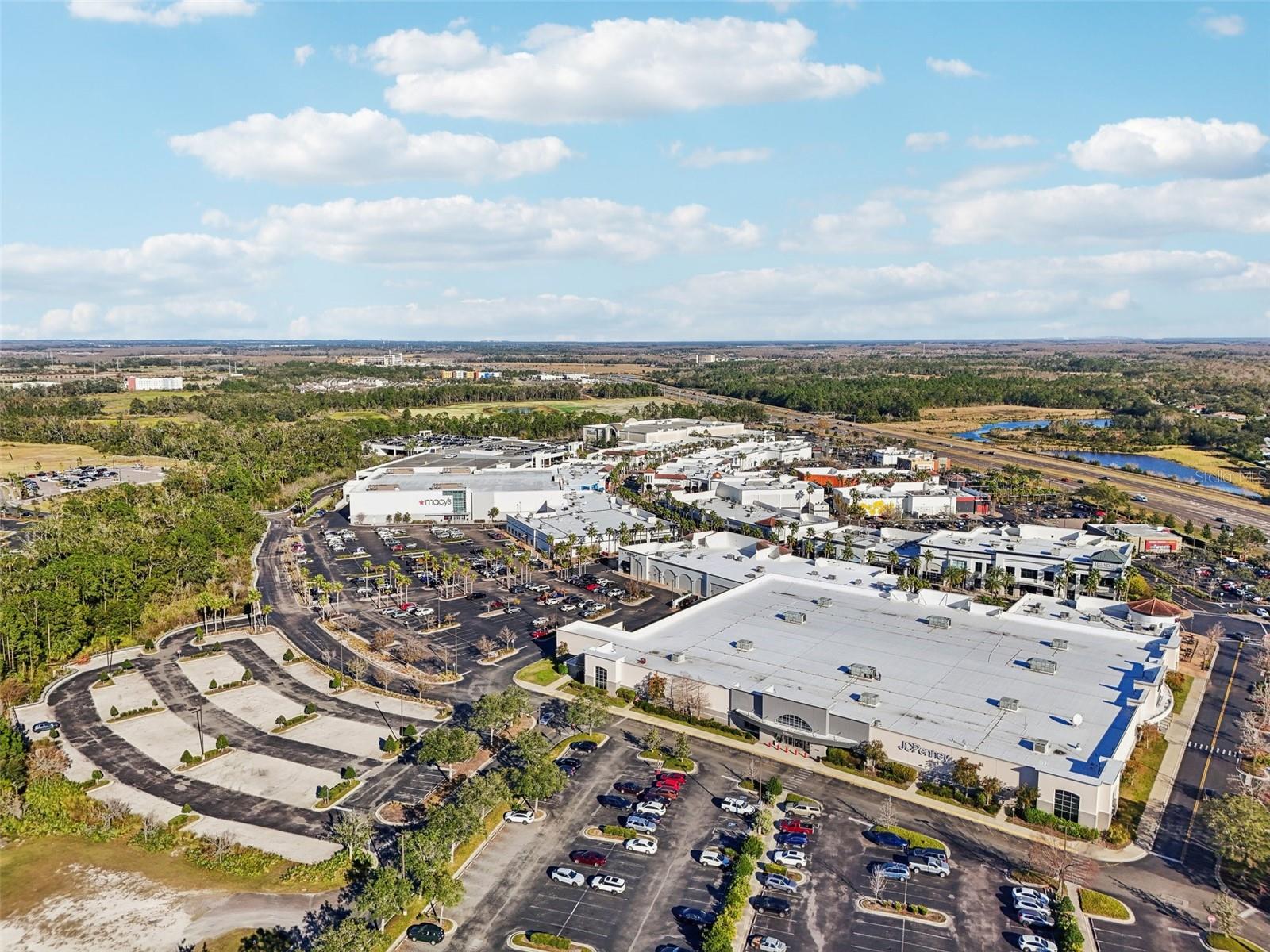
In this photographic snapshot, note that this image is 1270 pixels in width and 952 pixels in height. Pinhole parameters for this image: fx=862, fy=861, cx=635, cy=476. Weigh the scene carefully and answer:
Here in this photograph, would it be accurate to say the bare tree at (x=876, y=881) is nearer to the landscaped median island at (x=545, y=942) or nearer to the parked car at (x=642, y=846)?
the parked car at (x=642, y=846)

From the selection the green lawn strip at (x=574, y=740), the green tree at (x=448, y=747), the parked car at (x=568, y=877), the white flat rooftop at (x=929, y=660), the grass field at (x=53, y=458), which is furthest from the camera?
the grass field at (x=53, y=458)

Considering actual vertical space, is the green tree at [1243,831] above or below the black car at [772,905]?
above

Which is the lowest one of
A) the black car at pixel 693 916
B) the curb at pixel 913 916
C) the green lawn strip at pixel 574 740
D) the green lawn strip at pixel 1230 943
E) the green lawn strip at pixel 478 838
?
the green lawn strip at pixel 1230 943

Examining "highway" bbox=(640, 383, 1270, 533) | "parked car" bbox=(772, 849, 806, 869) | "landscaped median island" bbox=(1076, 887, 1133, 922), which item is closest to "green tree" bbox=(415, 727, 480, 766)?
"parked car" bbox=(772, 849, 806, 869)

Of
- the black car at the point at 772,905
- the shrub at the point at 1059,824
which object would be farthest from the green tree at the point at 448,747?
the shrub at the point at 1059,824

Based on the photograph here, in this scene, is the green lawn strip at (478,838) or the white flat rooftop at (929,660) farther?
the white flat rooftop at (929,660)

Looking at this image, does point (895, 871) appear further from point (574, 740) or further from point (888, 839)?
point (574, 740)

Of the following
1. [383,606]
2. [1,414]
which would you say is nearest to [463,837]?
[383,606]

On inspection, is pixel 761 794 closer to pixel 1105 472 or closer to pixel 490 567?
pixel 490 567
